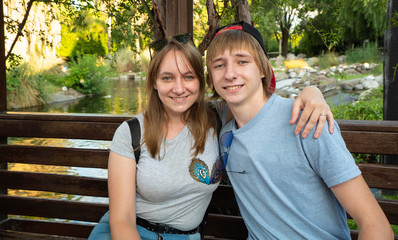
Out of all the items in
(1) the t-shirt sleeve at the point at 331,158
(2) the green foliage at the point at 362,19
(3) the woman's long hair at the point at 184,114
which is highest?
(2) the green foliage at the point at 362,19

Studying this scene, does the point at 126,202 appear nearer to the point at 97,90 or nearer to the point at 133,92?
the point at 133,92

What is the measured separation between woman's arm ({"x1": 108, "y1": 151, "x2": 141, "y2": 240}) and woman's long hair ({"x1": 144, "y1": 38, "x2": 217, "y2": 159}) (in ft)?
0.42

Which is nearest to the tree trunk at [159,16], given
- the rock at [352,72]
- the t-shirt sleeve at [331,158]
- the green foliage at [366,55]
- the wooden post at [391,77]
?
the t-shirt sleeve at [331,158]

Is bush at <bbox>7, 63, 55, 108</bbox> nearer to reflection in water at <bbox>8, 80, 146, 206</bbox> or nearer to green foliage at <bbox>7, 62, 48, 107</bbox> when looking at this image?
green foliage at <bbox>7, 62, 48, 107</bbox>

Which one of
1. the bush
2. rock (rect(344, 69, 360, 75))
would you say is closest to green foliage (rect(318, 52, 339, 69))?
rock (rect(344, 69, 360, 75))

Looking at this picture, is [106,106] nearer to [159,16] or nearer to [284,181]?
[159,16]

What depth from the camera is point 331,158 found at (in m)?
1.26

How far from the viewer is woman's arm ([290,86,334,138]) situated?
1287 mm

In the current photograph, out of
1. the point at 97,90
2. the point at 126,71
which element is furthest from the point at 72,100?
the point at 126,71

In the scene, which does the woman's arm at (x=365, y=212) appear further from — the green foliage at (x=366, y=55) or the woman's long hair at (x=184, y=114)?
the green foliage at (x=366, y=55)

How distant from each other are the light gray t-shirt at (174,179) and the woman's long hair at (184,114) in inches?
1.2

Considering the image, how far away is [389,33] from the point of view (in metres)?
3.83

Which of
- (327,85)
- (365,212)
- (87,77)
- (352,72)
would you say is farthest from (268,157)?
(352,72)

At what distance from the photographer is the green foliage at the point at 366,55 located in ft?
49.0
